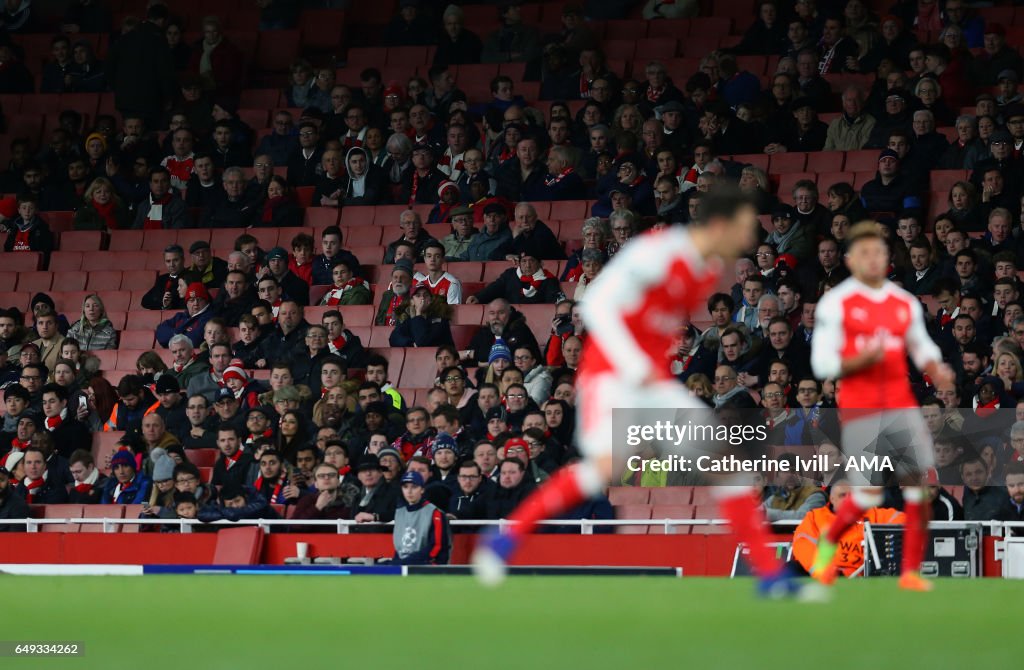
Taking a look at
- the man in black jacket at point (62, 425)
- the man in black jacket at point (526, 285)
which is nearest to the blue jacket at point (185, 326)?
the man in black jacket at point (62, 425)

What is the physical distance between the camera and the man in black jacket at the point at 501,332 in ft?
50.0

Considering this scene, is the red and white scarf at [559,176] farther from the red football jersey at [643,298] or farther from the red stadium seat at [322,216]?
the red football jersey at [643,298]

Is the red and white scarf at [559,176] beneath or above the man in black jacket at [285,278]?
above

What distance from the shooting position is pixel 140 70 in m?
20.5

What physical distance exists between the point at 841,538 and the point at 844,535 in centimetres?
48

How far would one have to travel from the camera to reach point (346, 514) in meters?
13.4

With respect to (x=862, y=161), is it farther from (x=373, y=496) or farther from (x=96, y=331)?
(x=96, y=331)

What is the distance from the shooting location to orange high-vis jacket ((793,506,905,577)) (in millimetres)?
10977

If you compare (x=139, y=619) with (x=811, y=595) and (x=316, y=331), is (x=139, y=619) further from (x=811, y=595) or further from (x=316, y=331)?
(x=316, y=331)

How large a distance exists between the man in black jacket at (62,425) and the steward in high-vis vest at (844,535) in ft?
25.0

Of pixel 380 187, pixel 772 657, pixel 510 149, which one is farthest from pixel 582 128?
pixel 772 657

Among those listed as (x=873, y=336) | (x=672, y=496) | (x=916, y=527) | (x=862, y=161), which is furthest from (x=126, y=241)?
(x=916, y=527)

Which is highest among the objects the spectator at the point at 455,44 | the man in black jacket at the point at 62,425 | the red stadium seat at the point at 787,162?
the spectator at the point at 455,44

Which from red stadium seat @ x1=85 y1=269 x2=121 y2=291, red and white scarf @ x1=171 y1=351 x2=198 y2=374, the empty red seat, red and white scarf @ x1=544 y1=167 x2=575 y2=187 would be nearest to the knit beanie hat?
red and white scarf @ x1=544 y1=167 x2=575 y2=187
